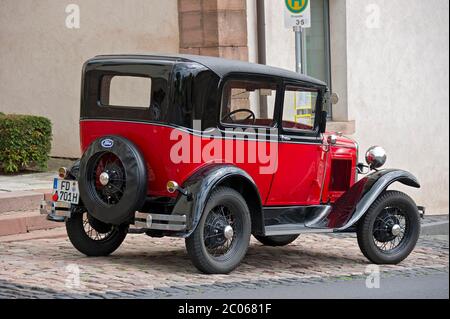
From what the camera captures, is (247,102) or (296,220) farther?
(296,220)

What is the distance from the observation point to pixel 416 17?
16516 mm

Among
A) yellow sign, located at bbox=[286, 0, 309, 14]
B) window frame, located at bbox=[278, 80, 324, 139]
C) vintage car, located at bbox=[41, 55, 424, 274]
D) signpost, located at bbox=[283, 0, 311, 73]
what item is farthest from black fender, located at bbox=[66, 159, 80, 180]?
yellow sign, located at bbox=[286, 0, 309, 14]

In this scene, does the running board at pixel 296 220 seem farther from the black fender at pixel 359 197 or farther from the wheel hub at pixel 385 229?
the wheel hub at pixel 385 229

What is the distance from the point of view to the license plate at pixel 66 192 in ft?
30.0

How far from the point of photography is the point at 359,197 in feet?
31.3

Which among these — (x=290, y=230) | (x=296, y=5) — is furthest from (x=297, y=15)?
(x=290, y=230)

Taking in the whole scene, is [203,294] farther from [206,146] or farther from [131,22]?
[131,22]

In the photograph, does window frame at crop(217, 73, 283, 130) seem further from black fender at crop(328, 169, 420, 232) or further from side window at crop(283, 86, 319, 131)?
black fender at crop(328, 169, 420, 232)

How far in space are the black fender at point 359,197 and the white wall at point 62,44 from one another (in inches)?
214

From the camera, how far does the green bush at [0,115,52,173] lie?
13.0 metres

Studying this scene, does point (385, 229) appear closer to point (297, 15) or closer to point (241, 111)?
point (241, 111)

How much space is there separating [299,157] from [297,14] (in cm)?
295
